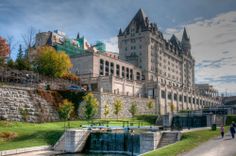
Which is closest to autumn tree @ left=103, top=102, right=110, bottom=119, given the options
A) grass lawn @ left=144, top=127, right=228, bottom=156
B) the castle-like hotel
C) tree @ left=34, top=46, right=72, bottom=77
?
the castle-like hotel

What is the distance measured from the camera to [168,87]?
10475cm

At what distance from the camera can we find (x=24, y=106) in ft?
168

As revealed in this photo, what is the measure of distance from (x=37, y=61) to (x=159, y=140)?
2004 inches

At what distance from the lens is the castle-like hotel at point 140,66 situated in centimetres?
9406

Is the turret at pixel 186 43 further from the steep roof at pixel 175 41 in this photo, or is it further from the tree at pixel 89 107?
the tree at pixel 89 107

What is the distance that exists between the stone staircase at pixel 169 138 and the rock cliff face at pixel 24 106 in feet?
77.8

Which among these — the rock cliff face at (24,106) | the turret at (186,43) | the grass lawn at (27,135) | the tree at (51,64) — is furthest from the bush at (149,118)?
the turret at (186,43)

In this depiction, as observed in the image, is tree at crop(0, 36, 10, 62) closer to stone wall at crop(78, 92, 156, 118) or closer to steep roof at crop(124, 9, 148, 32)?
stone wall at crop(78, 92, 156, 118)

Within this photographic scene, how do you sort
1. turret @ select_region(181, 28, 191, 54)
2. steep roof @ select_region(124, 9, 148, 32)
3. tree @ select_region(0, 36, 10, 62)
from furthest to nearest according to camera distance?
turret @ select_region(181, 28, 191, 54)
steep roof @ select_region(124, 9, 148, 32)
tree @ select_region(0, 36, 10, 62)

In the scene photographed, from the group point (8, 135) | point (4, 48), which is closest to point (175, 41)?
point (4, 48)

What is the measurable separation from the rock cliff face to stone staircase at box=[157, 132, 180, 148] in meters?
23.7

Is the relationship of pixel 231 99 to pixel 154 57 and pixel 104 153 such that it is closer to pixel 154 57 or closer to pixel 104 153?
pixel 154 57

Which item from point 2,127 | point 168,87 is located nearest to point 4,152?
point 2,127

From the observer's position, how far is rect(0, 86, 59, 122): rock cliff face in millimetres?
48625
